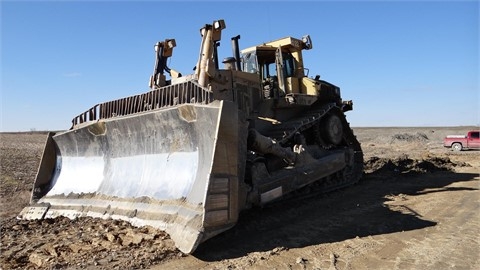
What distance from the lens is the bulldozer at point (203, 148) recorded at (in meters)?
5.00

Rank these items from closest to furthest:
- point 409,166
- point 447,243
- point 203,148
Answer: point 447,243, point 203,148, point 409,166

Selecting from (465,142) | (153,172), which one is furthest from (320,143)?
(465,142)

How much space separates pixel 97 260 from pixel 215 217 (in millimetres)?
1343

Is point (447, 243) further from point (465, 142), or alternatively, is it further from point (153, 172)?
point (465, 142)

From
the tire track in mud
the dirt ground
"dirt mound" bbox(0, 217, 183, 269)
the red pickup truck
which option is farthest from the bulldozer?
the red pickup truck

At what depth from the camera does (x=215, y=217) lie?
470 cm

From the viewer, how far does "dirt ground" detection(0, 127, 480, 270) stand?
4523 millimetres

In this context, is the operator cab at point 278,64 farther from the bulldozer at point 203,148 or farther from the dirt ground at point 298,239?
the dirt ground at point 298,239

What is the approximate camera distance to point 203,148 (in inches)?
211

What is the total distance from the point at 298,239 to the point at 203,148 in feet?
5.48

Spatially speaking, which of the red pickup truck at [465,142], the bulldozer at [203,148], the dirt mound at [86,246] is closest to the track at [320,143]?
the bulldozer at [203,148]

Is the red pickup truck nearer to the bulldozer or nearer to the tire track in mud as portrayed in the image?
the bulldozer

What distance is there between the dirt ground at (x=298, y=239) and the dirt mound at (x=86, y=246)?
0.01 meters

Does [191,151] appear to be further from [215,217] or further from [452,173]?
[452,173]
